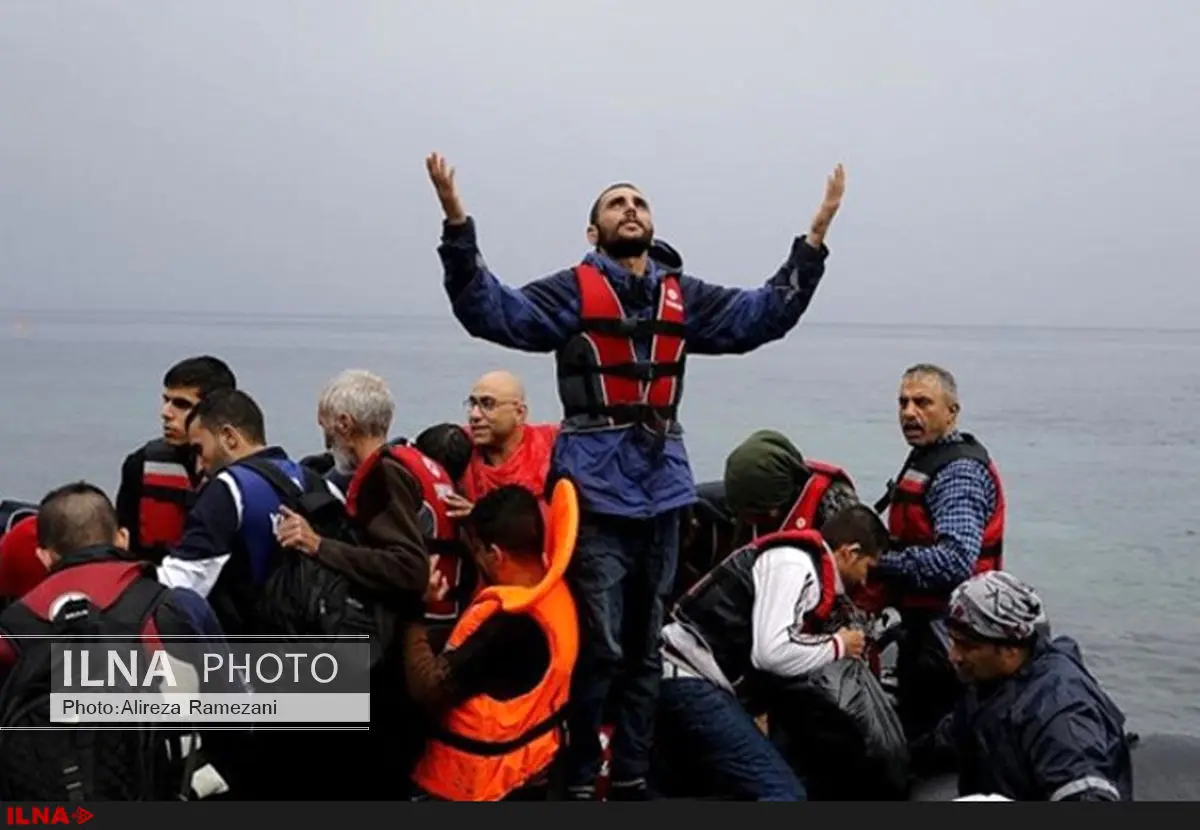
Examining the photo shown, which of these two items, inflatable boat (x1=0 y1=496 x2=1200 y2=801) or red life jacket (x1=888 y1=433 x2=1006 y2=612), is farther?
red life jacket (x1=888 y1=433 x2=1006 y2=612)

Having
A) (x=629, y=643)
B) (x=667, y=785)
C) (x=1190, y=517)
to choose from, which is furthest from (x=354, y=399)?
(x=1190, y=517)

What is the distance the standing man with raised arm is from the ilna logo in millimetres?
1141

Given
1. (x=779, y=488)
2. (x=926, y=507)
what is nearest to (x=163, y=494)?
(x=779, y=488)

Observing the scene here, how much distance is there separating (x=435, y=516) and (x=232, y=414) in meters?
0.53

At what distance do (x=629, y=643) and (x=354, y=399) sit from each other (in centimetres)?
94

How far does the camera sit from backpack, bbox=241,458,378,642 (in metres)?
2.87

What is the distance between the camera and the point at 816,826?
2883mm

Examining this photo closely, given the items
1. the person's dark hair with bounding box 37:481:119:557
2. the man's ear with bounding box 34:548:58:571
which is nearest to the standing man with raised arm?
the person's dark hair with bounding box 37:481:119:557

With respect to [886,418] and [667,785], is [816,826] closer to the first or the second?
[667,785]

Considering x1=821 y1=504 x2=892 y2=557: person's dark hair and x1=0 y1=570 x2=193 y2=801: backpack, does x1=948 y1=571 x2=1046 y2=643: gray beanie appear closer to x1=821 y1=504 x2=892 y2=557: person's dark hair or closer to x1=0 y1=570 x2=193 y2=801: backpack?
x1=821 y1=504 x2=892 y2=557: person's dark hair

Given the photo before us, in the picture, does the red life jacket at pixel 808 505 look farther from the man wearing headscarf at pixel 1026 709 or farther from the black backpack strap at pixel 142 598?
the black backpack strap at pixel 142 598

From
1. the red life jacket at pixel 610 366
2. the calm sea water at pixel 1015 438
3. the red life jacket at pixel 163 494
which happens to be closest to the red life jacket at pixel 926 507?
the red life jacket at pixel 610 366

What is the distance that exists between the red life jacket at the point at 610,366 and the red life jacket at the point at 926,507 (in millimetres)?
878

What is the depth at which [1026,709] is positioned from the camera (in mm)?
2805
